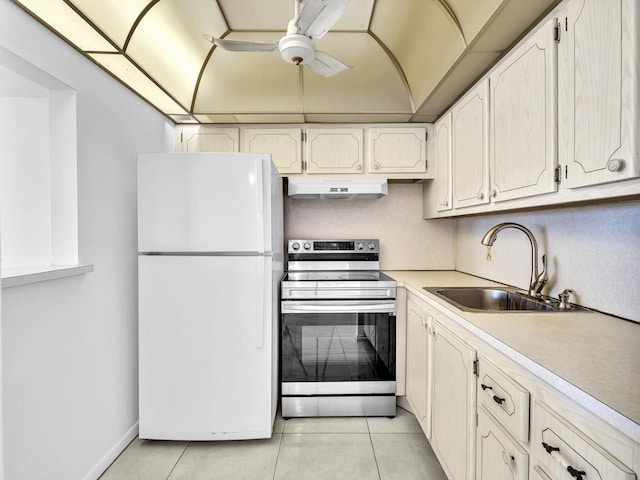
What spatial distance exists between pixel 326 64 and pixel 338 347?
1.71 meters

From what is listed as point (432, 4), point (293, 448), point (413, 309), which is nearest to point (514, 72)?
point (432, 4)

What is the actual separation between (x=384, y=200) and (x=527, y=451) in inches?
88.1

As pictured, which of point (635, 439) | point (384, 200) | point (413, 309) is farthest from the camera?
point (384, 200)

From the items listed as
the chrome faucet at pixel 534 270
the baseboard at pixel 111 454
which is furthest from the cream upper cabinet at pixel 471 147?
the baseboard at pixel 111 454

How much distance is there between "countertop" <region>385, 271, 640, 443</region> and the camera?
0.66 m

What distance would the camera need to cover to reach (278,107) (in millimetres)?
2406

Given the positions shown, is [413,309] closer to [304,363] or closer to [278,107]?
[304,363]

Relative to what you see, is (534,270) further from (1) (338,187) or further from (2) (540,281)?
(1) (338,187)

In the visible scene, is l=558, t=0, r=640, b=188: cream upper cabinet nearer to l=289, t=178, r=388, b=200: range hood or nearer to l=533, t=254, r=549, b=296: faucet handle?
l=533, t=254, r=549, b=296: faucet handle

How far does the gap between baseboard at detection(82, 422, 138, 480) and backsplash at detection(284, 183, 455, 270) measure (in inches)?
69.3

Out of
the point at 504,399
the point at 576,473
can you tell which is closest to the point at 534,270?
the point at 504,399

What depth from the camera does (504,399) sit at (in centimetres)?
101

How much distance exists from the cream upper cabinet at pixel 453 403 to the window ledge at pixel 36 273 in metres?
1.71

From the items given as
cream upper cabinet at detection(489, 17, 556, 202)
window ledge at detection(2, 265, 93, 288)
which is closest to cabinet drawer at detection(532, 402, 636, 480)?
cream upper cabinet at detection(489, 17, 556, 202)
